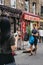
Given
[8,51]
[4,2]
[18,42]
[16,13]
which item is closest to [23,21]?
[16,13]

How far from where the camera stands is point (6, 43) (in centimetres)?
624

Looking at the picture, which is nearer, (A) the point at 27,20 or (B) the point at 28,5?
(A) the point at 27,20

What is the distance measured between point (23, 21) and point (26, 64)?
21946mm

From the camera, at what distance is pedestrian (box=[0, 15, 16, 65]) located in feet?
20.0

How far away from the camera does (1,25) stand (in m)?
6.11

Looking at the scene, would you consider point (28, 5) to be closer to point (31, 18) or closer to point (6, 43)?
point (31, 18)

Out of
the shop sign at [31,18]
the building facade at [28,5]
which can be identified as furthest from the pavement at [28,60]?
the shop sign at [31,18]

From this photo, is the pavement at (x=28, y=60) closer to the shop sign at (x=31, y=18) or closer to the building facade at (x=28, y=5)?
the building facade at (x=28, y=5)

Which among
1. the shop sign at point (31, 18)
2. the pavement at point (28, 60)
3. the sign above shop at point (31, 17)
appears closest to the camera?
the pavement at point (28, 60)

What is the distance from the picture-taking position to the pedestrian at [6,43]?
6102 mm

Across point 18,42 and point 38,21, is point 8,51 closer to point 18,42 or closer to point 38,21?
point 18,42

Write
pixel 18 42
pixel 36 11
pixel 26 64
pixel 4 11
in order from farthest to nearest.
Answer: pixel 36 11, pixel 4 11, pixel 18 42, pixel 26 64

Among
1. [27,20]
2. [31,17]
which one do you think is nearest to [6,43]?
[27,20]

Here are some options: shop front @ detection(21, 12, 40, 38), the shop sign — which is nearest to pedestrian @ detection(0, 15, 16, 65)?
shop front @ detection(21, 12, 40, 38)
